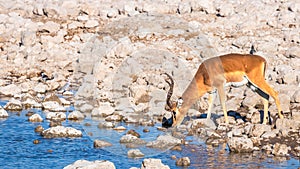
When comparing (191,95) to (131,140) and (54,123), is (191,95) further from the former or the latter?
(54,123)

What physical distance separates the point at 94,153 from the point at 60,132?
173 cm

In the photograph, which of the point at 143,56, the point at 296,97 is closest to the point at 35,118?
the point at 296,97

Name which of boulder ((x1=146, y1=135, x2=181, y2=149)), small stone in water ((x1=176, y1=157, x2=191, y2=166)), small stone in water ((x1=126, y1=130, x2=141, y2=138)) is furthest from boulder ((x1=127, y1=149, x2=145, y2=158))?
small stone in water ((x1=126, y1=130, x2=141, y2=138))

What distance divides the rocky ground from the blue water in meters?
0.44

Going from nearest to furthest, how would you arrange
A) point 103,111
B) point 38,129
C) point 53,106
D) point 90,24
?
point 38,129 → point 103,111 → point 53,106 → point 90,24

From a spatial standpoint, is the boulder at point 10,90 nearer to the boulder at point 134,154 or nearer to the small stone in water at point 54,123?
the small stone in water at point 54,123

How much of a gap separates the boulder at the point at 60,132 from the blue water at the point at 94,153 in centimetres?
16

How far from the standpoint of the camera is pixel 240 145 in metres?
13.8

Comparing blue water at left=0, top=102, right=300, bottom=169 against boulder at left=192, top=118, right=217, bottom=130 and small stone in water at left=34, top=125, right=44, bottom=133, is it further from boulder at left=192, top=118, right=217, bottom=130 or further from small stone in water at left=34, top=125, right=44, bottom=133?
boulder at left=192, top=118, right=217, bottom=130

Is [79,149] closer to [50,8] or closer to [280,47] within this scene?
[280,47]

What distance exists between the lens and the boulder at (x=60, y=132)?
1502 centimetres

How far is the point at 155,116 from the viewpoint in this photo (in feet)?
57.8

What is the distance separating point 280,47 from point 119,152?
12.0 metres

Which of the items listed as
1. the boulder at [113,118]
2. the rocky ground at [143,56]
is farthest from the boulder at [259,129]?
the boulder at [113,118]
